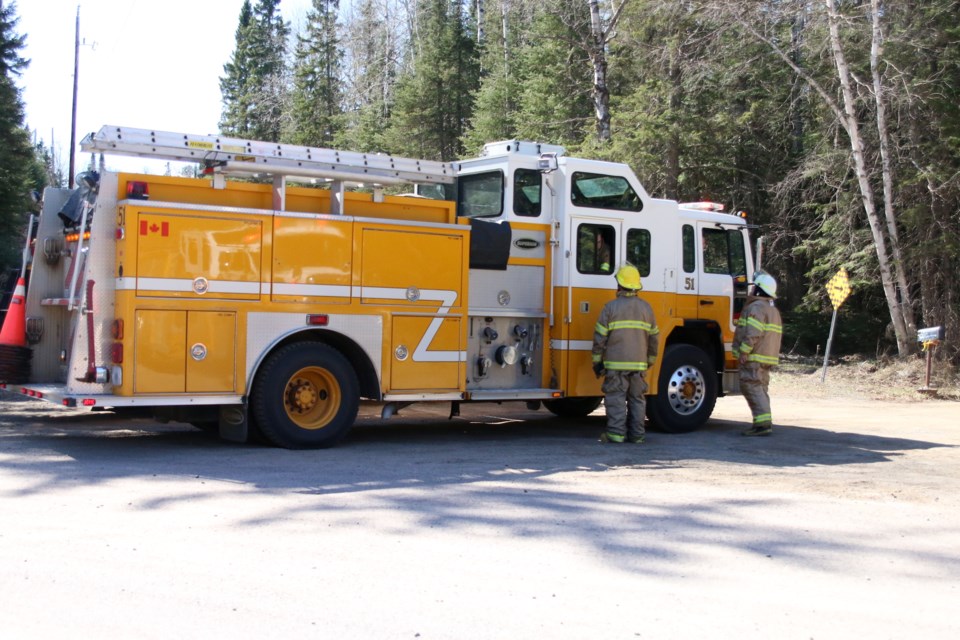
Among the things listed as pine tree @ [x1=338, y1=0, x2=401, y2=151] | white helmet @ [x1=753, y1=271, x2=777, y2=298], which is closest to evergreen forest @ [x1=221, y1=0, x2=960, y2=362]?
white helmet @ [x1=753, y1=271, x2=777, y2=298]

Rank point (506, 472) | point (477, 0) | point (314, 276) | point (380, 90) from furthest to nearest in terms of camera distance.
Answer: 1. point (380, 90)
2. point (477, 0)
3. point (314, 276)
4. point (506, 472)

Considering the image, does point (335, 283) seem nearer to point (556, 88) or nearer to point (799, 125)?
point (556, 88)

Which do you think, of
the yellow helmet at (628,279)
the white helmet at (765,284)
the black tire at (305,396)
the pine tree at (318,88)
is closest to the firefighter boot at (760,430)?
the white helmet at (765,284)

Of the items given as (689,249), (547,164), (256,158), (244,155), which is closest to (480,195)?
(547,164)

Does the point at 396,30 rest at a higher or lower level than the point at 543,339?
higher

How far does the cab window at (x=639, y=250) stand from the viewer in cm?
1141

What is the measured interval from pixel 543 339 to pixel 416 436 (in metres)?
1.77

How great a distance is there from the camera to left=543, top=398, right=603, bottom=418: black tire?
12742mm

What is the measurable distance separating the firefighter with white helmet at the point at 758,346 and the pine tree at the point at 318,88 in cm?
3776

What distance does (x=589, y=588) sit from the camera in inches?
204

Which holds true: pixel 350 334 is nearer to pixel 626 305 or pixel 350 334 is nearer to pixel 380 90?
pixel 626 305

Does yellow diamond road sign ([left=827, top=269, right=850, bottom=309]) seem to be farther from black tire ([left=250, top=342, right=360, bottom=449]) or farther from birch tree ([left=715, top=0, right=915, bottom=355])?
black tire ([left=250, top=342, right=360, bottom=449])

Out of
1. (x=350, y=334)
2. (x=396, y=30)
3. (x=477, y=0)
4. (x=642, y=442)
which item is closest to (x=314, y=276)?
(x=350, y=334)

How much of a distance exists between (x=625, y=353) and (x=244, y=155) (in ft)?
14.5
